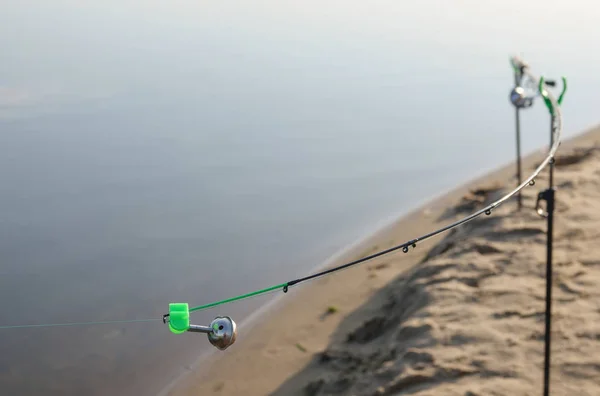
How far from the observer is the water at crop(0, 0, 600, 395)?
27.4 feet

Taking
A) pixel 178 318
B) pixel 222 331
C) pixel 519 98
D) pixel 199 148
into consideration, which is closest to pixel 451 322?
pixel 519 98

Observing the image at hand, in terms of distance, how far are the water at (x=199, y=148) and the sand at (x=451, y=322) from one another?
2.63ft

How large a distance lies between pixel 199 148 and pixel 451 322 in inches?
283

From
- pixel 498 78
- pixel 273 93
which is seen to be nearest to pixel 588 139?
pixel 498 78

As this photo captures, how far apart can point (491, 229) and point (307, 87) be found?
28.6 feet

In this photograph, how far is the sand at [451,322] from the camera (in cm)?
517

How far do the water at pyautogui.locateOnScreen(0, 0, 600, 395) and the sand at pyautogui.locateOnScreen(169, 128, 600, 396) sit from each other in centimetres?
80

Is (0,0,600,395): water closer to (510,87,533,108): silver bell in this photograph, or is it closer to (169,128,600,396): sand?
(169,128,600,396): sand

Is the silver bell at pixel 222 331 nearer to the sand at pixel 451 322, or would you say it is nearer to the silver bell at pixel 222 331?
the silver bell at pixel 222 331

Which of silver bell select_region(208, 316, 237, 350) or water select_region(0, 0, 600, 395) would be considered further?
water select_region(0, 0, 600, 395)

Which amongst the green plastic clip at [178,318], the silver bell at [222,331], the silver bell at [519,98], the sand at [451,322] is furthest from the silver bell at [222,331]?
the silver bell at [519,98]

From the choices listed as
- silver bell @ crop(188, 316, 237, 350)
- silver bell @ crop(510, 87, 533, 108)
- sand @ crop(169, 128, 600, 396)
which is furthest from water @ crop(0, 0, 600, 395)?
silver bell @ crop(188, 316, 237, 350)

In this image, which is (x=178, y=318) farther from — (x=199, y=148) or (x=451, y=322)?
(x=199, y=148)

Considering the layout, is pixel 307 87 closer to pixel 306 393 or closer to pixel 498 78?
pixel 498 78
